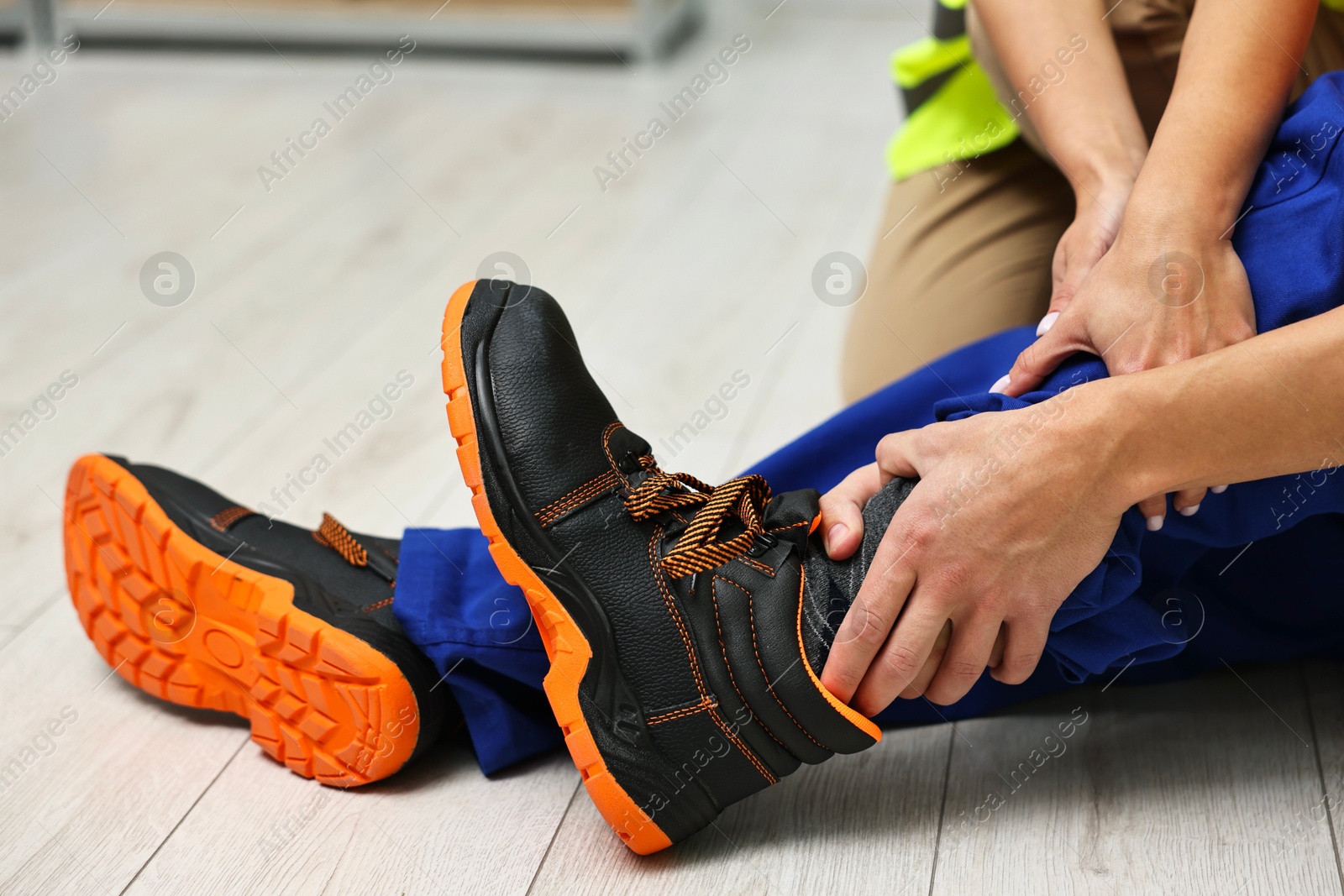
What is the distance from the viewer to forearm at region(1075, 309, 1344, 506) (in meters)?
0.54

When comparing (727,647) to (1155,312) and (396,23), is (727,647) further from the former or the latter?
(396,23)

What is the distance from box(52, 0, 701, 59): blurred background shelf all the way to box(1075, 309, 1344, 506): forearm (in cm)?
245

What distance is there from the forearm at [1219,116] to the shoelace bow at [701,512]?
276 mm

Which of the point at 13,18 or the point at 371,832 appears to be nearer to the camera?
the point at 371,832

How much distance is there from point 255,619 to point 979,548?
1.46ft

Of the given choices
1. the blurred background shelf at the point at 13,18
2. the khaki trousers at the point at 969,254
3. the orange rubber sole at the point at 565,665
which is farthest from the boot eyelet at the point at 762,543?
the blurred background shelf at the point at 13,18

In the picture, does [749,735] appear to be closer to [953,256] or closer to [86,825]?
[86,825]

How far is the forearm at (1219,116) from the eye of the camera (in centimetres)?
65

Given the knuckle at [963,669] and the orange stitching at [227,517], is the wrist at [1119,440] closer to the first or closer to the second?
the knuckle at [963,669]

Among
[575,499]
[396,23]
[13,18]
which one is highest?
[13,18]

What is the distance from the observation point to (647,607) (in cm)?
64

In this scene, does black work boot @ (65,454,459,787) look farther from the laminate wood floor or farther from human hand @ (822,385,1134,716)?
human hand @ (822,385,1134,716)

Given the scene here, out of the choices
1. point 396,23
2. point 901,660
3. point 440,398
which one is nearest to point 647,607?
point 901,660

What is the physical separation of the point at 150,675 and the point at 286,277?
3.08 feet
